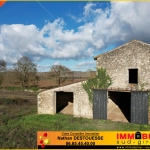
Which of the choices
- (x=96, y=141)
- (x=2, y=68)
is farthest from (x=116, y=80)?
(x=2, y=68)

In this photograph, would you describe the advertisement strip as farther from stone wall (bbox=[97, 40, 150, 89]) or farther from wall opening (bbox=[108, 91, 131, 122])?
wall opening (bbox=[108, 91, 131, 122])

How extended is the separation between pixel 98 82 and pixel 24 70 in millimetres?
33824

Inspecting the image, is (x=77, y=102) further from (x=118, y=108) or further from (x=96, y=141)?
(x=96, y=141)

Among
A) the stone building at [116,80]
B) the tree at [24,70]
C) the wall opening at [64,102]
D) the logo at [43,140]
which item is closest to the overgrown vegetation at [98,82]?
the stone building at [116,80]

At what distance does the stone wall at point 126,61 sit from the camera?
1628cm

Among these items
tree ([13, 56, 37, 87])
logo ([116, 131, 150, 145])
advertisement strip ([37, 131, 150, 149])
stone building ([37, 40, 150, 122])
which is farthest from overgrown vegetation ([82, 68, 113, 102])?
tree ([13, 56, 37, 87])

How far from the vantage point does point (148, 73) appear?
53.1ft

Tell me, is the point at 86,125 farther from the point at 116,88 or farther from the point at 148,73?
the point at 148,73

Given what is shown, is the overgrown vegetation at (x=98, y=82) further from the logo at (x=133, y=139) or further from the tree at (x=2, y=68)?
the tree at (x=2, y=68)

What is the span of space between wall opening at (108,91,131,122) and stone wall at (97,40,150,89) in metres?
2.28

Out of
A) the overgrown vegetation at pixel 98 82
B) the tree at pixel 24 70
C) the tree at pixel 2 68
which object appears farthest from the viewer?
the tree at pixel 2 68

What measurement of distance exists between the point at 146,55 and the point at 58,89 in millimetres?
8548

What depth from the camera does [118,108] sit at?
1988 cm

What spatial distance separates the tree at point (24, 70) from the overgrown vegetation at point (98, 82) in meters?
33.2
